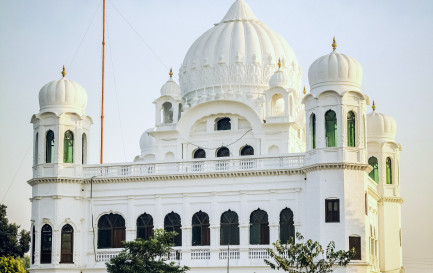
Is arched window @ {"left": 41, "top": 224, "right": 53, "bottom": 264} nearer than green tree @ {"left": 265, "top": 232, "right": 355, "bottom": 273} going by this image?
No

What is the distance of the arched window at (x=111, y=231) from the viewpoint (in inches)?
1884

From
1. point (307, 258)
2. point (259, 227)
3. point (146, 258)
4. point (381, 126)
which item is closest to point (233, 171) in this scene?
point (259, 227)

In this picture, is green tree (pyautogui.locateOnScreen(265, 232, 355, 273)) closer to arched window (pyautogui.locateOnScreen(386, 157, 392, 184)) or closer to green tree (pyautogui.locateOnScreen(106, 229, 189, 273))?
green tree (pyautogui.locateOnScreen(106, 229, 189, 273))

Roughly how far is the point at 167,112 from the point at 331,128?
12.1 metres

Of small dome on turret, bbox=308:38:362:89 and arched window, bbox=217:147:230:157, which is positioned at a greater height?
small dome on turret, bbox=308:38:362:89

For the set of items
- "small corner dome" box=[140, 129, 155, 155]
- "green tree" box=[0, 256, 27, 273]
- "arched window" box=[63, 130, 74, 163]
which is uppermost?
"small corner dome" box=[140, 129, 155, 155]

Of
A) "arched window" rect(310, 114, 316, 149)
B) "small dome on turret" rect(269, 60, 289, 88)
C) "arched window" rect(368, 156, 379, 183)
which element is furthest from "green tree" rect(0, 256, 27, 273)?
"arched window" rect(368, 156, 379, 183)

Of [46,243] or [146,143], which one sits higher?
[146,143]

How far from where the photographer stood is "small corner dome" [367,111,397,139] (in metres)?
A: 54.8

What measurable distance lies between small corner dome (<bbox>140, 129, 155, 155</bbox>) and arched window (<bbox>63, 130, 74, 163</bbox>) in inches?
478

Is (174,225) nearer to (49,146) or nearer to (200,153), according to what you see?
(200,153)

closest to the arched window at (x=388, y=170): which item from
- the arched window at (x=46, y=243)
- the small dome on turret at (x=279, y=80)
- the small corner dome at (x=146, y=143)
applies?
the small dome on turret at (x=279, y=80)

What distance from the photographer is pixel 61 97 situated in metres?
48.8

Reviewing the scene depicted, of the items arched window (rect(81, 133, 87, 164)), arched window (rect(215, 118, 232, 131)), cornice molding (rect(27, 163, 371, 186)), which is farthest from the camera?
arched window (rect(215, 118, 232, 131))
